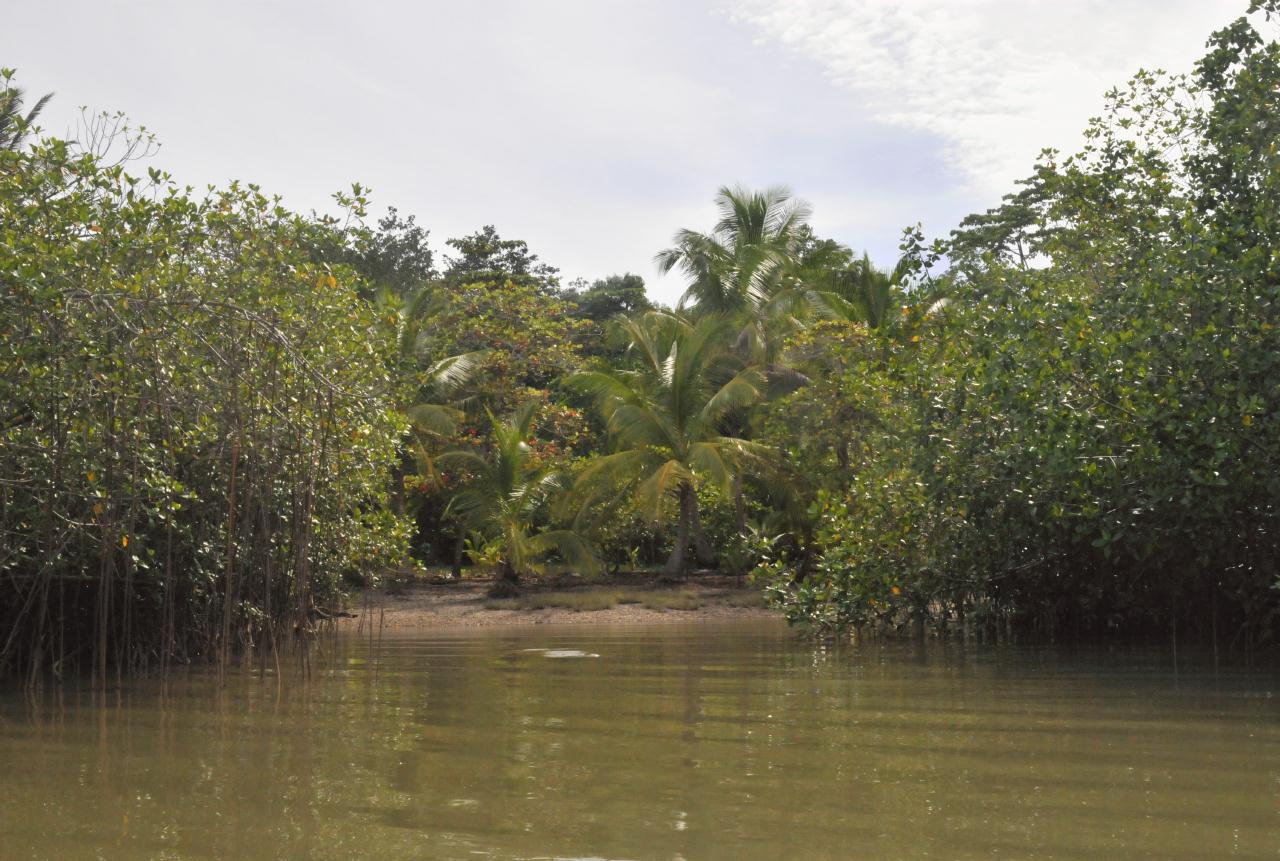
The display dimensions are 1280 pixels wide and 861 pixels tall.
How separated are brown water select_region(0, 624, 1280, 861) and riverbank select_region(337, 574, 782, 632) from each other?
8736 mm

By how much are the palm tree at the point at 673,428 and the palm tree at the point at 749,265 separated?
1.95m

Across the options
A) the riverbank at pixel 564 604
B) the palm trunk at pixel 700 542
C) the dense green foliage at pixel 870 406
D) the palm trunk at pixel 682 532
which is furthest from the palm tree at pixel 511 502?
the dense green foliage at pixel 870 406

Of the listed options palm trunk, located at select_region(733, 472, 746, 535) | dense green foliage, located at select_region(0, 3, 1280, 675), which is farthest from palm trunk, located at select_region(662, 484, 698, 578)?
dense green foliage, located at select_region(0, 3, 1280, 675)

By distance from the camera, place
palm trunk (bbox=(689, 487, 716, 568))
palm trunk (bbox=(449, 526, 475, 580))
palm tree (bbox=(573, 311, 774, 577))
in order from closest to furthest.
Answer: palm tree (bbox=(573, 311, 774, 577)), palm trunk (bbox=(689, 487, 716, 568)), palm trunk (bbox=(449, 526, 475, 580))

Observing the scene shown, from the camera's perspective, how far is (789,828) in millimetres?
4031

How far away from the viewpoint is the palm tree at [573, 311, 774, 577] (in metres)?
20.5

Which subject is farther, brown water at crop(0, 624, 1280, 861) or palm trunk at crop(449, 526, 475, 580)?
palm trunk at crop(449, 526, 475, 580)

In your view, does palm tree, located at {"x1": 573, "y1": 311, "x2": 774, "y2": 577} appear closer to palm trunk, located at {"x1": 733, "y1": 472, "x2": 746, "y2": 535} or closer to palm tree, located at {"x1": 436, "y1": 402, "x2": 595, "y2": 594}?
palm trunk, located at {"x1": 733, "y1": 472, "x2": 746, "y2": 535}

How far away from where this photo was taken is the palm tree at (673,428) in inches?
809

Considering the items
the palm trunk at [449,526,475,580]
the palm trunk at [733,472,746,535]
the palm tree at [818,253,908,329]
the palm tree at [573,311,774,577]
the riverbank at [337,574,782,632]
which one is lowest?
the riverbank at [337,574,782,632]

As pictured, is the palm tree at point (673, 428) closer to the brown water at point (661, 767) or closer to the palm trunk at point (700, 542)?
the palm trunk at point (700, 542)

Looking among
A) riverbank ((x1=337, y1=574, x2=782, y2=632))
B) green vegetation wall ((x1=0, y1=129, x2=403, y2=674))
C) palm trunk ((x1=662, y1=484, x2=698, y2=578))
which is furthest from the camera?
palm trunk ((x1=662, y1=484, x2=698, y2=578))

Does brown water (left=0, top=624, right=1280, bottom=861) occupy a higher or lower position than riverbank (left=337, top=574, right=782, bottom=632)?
higher

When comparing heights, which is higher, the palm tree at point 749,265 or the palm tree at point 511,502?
the palm tree at point 749,265
